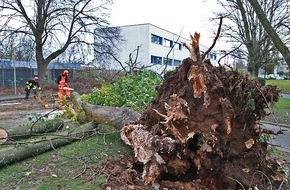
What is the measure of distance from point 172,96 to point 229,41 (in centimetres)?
2082

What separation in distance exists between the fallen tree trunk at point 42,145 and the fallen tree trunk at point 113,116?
0.21 meters

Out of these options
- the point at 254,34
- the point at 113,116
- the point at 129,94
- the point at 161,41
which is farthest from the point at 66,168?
the point at 161,41

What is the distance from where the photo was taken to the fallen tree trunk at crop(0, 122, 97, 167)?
161 inches

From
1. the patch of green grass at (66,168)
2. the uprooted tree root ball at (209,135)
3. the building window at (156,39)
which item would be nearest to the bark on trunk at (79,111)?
the patch of green grass at (66,168)

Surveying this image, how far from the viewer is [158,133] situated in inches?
148

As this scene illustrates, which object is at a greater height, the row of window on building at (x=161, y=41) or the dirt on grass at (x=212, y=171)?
the row of window on building at (x=161, y=41)

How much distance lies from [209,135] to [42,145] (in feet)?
9.17

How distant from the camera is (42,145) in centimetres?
457

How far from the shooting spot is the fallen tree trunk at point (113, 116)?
5.12m

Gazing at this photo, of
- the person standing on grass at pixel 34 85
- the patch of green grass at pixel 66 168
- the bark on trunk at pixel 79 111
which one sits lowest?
the patch of green grass at pixel 66 168

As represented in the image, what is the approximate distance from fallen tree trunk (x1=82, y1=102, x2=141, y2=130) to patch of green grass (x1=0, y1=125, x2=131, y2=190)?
213 millimetres

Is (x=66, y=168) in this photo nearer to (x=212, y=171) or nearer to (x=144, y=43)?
(x=212, y=171)

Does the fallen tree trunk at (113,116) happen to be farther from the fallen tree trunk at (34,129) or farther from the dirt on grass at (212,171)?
the dirt on grass at (212,171)

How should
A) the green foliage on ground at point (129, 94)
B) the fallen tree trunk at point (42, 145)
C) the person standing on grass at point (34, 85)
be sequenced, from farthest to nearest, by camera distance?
the person standing on grass at point (34, 85)
the green foliage on ground at point (129, 94)
the fallen tree trunk at point (42, 145)
